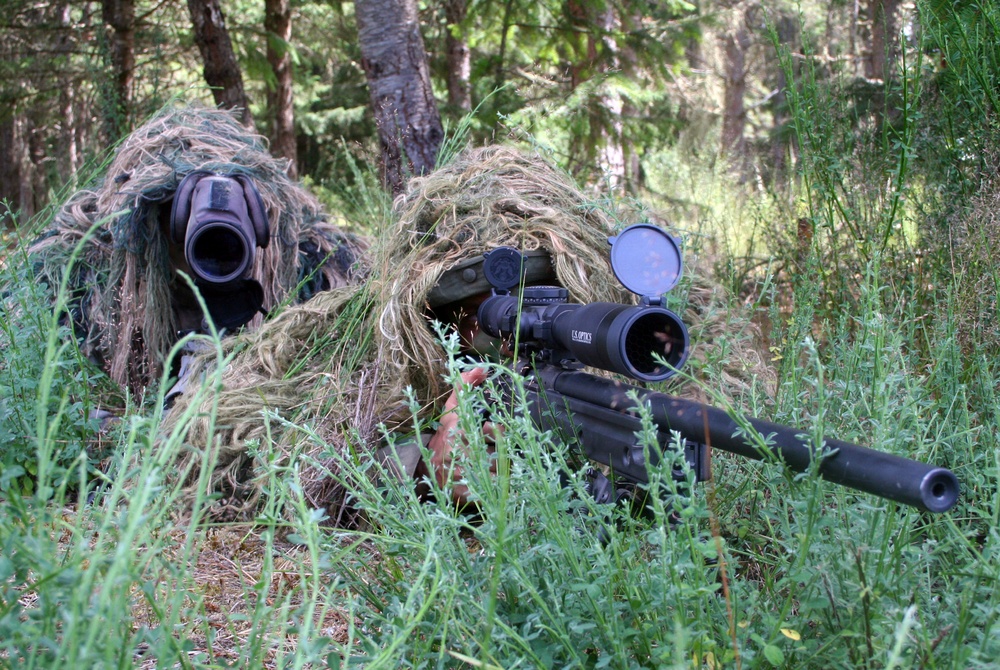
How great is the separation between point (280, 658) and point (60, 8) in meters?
9.64

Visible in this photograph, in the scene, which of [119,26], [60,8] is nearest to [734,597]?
[119,26]

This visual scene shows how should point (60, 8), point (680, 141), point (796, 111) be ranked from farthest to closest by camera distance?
point (60, 8) → point (680, 141) → point (796, 111)

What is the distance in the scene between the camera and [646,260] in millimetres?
2172

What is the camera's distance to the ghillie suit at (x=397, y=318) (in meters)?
3.00

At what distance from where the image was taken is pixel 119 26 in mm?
7074

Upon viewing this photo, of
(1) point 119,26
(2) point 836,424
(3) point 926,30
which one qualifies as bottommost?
(2) point 836,424

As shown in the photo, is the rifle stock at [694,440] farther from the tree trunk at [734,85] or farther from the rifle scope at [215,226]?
the tree trunk at [734,85]

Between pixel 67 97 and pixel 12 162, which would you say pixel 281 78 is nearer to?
pixel 67 97

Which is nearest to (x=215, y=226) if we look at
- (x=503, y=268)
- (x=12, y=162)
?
(x=503, y=268)

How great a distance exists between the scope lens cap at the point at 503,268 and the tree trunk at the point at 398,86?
7.61 feet

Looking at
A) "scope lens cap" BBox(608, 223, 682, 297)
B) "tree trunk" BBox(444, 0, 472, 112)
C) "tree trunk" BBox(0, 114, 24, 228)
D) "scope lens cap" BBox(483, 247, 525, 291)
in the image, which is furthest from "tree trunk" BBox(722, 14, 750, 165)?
"scope lens cap" BBox(608, 223, 682, 297)

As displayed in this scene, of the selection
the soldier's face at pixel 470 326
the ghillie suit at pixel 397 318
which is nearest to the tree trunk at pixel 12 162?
the ghillie suit at pixel 397 318

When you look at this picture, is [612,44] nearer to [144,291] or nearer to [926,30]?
[926,30]

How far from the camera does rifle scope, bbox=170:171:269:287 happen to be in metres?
3.35
